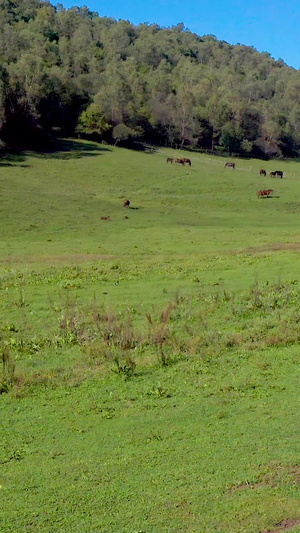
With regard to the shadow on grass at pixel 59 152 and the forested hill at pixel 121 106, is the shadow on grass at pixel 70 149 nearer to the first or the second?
the shadow on grass at pixel 59 152

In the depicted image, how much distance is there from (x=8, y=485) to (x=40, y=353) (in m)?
7.45

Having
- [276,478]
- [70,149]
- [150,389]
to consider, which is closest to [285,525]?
[276,478]

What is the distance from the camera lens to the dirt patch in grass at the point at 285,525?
768cm

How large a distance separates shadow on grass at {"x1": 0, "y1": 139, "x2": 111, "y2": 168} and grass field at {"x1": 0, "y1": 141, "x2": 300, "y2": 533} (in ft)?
126

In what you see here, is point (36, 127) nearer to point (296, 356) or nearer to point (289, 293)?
point (289, 293)

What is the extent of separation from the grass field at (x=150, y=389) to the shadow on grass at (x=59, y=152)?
38433mm

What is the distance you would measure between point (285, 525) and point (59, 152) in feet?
252

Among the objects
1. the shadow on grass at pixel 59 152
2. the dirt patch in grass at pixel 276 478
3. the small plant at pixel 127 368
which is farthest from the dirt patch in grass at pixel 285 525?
the shadow on grass at pixel 59 152

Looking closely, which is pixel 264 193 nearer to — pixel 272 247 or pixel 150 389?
pixel 272 247

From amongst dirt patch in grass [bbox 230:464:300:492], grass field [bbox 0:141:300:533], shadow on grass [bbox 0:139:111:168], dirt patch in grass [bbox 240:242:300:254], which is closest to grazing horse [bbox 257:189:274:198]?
shadow on grass [bbox 0:139:111:168]

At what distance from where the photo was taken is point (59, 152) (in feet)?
266

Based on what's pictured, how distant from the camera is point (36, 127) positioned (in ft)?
274

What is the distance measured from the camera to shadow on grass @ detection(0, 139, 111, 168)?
2824 inches

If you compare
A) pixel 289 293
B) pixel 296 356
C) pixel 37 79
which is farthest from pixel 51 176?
pixel 296 356
